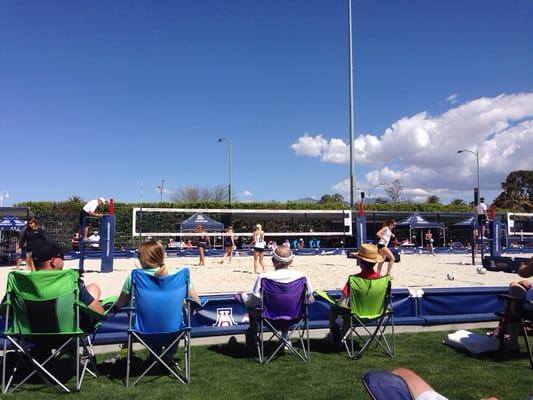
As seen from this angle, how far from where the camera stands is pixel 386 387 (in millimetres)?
2070

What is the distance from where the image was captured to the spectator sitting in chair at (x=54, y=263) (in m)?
4.12

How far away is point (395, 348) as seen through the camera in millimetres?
5254

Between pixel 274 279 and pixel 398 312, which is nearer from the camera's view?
pixel 274 279

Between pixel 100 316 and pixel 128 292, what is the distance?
11.2 inches

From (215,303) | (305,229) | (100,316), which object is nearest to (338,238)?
(305,229)

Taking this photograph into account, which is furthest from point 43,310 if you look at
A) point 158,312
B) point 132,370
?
point 132,370

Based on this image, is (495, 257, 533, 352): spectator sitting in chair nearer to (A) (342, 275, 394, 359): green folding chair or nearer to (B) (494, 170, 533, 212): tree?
(A) (342, 275, 394, 359): green folding chair

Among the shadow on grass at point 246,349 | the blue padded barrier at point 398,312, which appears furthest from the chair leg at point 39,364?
the shadow on grass at point 246,349

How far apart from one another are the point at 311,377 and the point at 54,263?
236cm

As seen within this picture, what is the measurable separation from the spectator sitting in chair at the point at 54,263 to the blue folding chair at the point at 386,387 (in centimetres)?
267

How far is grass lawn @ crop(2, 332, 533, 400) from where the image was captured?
152 inches

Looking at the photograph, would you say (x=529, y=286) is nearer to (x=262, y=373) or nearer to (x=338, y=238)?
(x=262, y=373)

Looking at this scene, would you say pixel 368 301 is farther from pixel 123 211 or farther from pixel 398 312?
pixel 123 211

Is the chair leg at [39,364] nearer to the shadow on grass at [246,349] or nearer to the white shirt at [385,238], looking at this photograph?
the shadow on grass at [246,349]
